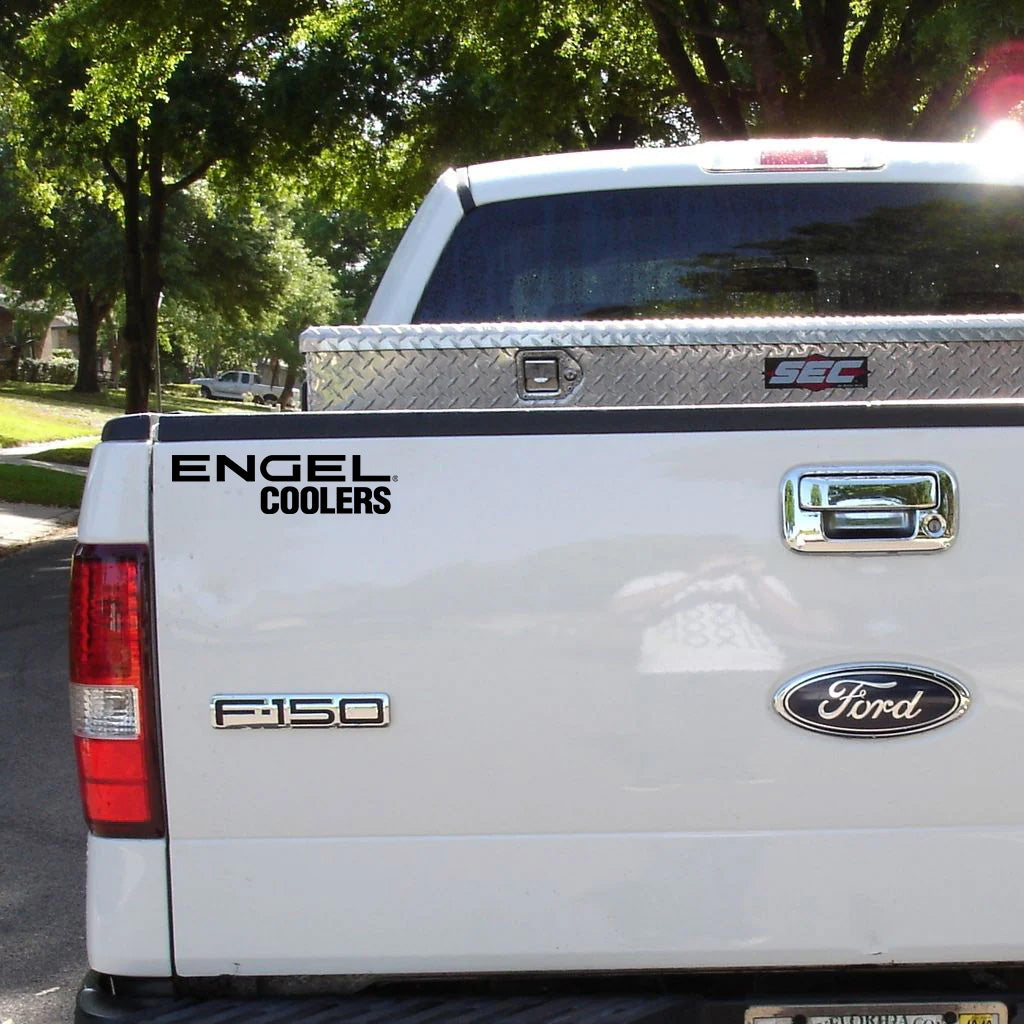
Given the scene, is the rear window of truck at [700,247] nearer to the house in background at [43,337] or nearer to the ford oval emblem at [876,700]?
the ford oval emblem at [876,700]

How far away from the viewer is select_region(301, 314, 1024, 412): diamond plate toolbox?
8.88 feet

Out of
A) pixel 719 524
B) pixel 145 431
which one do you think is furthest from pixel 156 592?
pixel 719 524

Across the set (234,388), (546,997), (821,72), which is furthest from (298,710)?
(234,388)

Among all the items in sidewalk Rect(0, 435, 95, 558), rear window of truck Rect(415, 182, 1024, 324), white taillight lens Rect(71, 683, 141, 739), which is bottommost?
sidewalk Rect(0, 435, 95, 558)

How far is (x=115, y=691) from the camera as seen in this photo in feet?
7.37

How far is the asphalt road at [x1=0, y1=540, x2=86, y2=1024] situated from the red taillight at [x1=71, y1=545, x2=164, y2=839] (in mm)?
2059

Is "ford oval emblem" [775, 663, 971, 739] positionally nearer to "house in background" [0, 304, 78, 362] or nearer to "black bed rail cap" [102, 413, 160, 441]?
"black bed rail cap" [102, 413, 160, 441]

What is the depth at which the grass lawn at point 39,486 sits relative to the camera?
61.7 feet

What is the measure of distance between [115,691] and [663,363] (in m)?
1.17

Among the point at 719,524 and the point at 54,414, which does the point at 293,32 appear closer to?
the point at 719,524

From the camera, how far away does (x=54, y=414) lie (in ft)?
126

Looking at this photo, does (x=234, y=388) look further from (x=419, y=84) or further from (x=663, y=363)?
(x=663, y=363)

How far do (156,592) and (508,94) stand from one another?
1514cm

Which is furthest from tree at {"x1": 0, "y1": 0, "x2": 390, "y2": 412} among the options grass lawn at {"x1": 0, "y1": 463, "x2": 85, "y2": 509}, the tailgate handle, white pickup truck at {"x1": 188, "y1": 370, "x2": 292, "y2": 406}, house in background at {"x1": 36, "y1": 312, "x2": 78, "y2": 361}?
house in background at {"x1": 36, "y1": 312, "x2": 78, "y2": 361}
